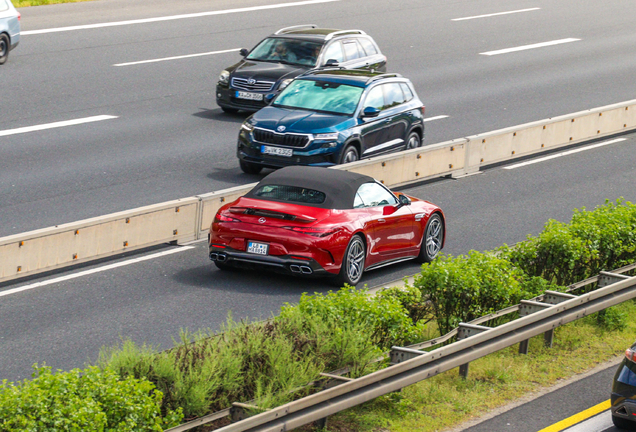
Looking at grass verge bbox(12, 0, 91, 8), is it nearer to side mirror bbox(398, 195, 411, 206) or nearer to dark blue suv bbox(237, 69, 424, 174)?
dark blue suv bbox(237, 69, 424, 174)

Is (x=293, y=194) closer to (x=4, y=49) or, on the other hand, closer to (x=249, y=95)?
(x=249, y=95)

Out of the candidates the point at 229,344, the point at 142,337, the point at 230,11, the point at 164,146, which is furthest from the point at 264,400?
the point at 230,11

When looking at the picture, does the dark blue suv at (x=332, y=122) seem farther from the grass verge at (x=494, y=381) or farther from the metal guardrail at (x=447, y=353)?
the grass verge at (x=494, y=381)

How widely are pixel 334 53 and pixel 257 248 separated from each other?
39.5 feet

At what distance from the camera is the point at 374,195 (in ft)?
44.4

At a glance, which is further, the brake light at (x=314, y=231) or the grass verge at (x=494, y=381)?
the brake light at (x=314, y=231)

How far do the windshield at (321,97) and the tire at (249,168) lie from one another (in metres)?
1.22

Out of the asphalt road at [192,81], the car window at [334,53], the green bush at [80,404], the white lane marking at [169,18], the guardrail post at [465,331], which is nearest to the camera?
the green bush at [80,404]

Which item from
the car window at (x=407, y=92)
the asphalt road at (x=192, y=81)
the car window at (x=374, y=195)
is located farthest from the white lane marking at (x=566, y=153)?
the car window at (x=374, y=195)

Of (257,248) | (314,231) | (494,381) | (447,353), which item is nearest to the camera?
(447,353)

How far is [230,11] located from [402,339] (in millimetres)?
27735

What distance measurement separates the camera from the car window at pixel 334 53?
2347 cm

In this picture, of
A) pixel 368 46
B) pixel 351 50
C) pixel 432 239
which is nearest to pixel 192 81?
pixel 351 50

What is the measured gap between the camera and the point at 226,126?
2181cm
